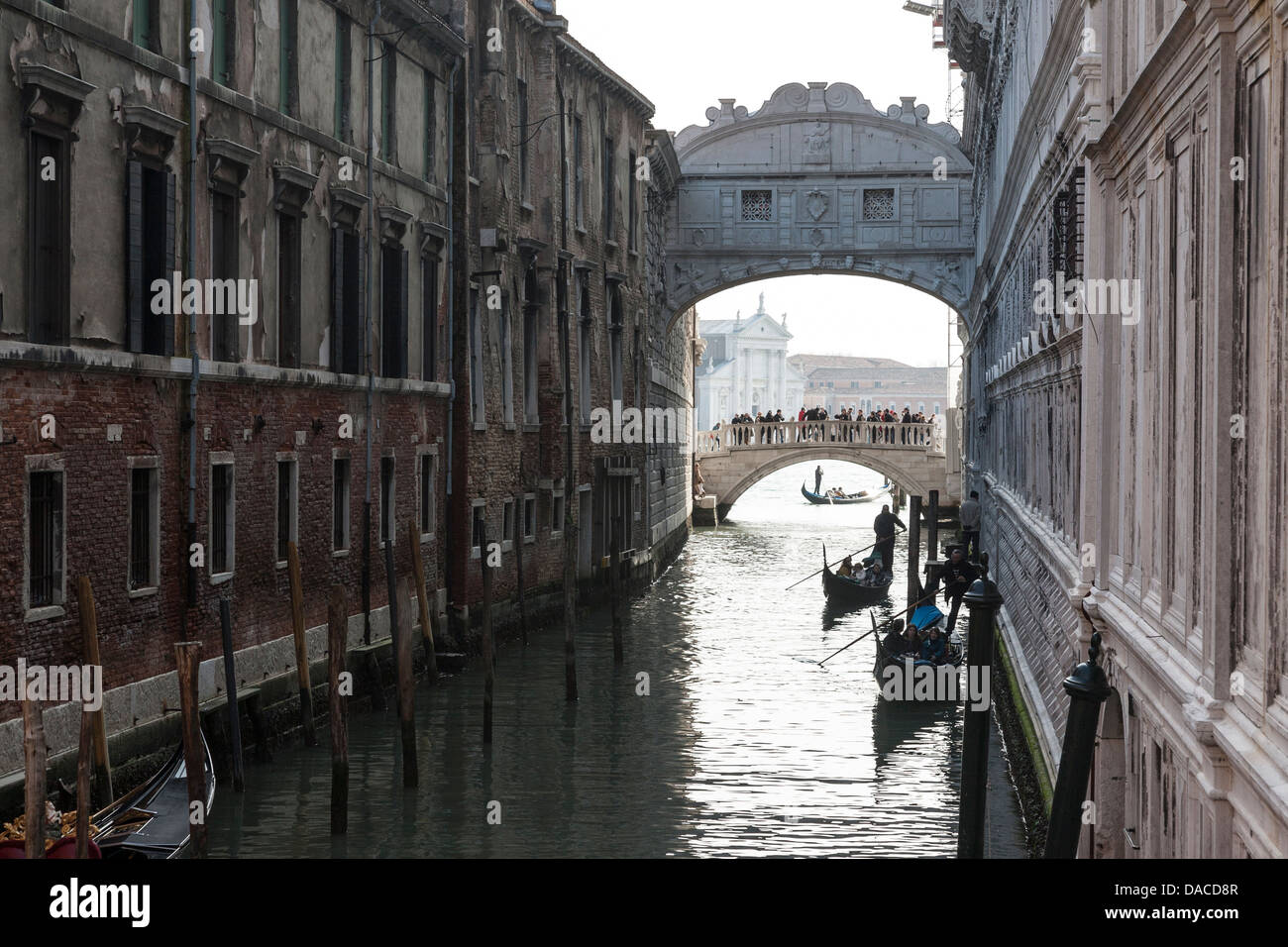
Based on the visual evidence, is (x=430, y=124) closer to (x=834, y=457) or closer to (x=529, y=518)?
(x=529, y=518)

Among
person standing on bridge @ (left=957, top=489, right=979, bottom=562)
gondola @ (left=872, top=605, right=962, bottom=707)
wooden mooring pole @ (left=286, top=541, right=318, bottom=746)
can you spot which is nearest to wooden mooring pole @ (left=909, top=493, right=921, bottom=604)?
person standing on bridge @ (left=957, top=489, right=979, bottom=562)

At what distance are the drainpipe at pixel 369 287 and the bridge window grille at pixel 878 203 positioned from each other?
14592mm

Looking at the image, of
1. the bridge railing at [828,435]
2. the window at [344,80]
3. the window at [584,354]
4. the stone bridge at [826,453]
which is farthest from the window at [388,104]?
the bridge railing at [828,435]

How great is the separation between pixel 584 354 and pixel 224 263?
32.7 ft

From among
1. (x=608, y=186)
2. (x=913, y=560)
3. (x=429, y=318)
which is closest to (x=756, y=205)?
(x=608, y=186)

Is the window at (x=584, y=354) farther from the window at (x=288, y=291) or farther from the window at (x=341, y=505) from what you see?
the window at (x=288, y=291)

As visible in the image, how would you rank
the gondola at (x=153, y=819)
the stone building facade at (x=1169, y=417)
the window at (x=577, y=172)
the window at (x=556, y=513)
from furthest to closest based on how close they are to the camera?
the window at (x=577, y=172)
the window at (x=556, y=513)
the gondola at (x=153, y=819)
the stone building facade at (x=1169, y=417)

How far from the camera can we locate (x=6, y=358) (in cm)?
844

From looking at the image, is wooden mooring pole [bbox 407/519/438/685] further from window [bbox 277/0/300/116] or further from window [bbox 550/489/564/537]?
window [bbox 550/489/564/537]

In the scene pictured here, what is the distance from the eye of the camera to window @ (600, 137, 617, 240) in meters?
22.1

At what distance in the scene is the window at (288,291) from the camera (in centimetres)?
1249
